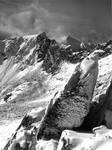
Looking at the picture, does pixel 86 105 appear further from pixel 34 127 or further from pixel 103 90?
pixel 34 127

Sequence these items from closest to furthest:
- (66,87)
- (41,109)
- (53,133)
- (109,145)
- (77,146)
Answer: (109,145) → (77,146) → (53,133) → (66,87) → (41,109)

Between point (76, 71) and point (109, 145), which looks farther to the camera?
point (76, 71)

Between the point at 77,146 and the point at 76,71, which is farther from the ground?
the point at 76,71

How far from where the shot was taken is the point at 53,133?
38781 mm

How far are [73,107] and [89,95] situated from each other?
9.08ft

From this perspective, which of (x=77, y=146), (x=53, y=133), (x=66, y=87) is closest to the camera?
(x=77, y=146)

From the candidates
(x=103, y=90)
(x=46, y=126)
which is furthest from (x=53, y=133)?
(x=103, y=90)

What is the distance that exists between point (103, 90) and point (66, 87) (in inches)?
209

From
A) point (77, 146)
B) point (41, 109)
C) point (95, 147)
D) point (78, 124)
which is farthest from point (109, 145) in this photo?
point (41, 109)

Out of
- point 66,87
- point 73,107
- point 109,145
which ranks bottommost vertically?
point 109,145

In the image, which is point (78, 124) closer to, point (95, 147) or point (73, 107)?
point (73, 107)

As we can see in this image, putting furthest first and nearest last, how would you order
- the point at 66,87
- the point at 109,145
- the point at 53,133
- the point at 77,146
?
the point at 66,87, the point at 53,133, the point at 77,146, the point at 109,145

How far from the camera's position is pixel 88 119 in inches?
1651

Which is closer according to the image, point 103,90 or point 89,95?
point 89,95
